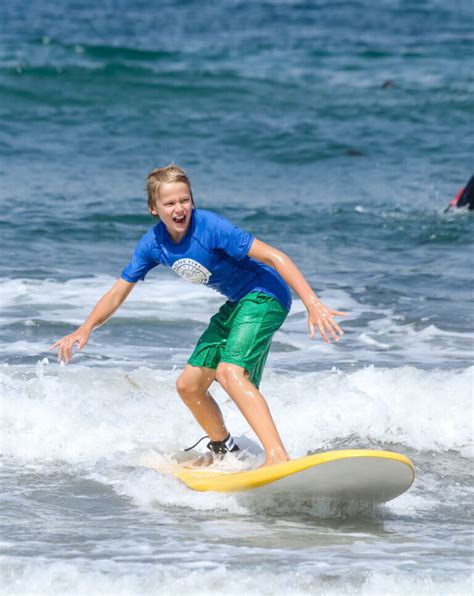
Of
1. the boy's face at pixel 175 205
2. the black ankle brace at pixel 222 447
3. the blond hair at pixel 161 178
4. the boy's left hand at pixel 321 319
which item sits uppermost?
the blond hair at pixel 161 178

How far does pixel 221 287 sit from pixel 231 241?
31cm

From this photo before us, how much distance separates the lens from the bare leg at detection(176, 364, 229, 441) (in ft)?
18.5

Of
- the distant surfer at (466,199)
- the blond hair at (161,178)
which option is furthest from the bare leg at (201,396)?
the distant surfer at (466,199)

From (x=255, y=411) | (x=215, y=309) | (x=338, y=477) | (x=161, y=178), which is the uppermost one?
(x=215, y=309)

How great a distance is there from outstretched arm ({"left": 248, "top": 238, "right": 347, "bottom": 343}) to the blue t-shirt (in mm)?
92

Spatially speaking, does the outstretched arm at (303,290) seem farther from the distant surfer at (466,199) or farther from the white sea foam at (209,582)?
the distant surfer at (466,199)

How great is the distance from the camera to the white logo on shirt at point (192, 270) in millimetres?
5480

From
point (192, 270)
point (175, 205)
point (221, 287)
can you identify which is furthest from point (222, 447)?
point (175, 205)

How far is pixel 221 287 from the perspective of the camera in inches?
222

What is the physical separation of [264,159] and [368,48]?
50.7ft

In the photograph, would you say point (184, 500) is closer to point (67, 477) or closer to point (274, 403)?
point (67, 477)

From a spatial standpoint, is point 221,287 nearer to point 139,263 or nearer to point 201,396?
point 139,263

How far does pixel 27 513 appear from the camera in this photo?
5.31m

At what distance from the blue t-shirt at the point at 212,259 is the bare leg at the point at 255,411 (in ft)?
1.49
